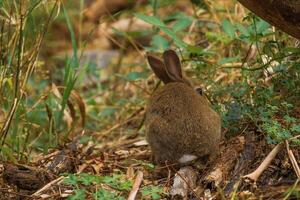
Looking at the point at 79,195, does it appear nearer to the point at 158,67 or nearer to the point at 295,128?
the point at 295,128

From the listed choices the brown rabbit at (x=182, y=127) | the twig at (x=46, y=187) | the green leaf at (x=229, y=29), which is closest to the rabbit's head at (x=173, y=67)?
the brown rabbit at (x=182, y=127)

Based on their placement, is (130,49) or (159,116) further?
(130,49)

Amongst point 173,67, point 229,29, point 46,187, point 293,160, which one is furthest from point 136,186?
point 229,29

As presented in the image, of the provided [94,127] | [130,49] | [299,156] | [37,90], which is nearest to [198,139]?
[299,156]

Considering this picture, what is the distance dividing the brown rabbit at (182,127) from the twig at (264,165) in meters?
0.53

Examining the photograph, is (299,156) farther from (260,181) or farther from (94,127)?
(94,127)

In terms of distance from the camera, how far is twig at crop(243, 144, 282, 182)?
13.5 ft

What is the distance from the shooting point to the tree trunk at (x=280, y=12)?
4.09 meters

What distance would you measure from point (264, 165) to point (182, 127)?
71 cm

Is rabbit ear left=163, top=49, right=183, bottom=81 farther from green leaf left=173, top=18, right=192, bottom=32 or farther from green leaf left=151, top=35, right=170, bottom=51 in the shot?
green leaf left=151, top=35, right=170, bottom=51

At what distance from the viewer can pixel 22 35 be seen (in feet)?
16.0

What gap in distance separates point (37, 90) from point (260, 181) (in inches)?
166

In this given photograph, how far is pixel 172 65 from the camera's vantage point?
5.33 meters

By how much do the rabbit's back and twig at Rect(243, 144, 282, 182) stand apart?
532 millimetres
